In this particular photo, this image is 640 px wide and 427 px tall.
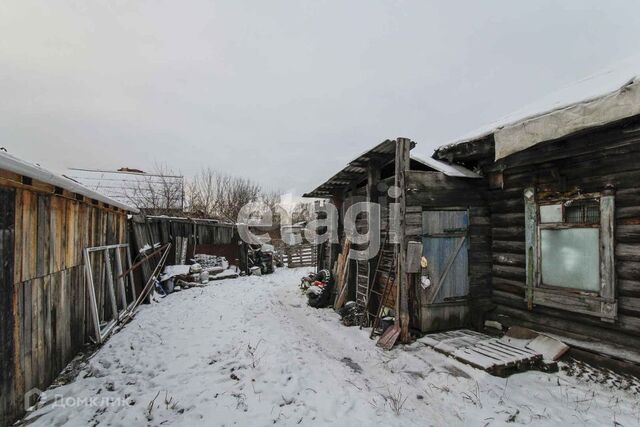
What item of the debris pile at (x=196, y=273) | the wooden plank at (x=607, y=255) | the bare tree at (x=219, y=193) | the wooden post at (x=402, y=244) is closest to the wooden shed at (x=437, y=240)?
the wooden post at (x=402, y=244)

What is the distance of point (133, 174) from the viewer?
2023 cm

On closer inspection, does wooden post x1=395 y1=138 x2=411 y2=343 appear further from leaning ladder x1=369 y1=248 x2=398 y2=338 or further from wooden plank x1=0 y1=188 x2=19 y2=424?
wooden plank x1=0 y1=188 x2=19 y2=424

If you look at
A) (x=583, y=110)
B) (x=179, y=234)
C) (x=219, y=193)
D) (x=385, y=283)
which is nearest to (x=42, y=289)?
(x=385, y=283)

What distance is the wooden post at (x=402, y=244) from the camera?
6.15 m

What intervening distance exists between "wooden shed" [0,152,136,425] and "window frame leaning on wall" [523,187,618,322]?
25.2 ft

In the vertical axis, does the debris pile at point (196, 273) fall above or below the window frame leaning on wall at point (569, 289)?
below

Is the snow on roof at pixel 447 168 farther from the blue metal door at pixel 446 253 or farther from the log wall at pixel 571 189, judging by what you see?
the blue metal door at pixel 446 253

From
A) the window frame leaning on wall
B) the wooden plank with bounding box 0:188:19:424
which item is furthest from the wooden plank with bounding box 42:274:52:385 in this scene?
the window frame leaning on wall

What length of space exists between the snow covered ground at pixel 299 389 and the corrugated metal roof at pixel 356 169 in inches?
169

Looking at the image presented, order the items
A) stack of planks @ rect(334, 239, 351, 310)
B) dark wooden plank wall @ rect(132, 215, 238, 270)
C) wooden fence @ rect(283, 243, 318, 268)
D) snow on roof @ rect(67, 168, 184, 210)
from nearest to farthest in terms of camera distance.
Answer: stack of planks @ rect(334, 239, 351, 310) < dark wooden plank wall @ rect(132, 215, 238, 270) < snow on roof @ rect(67, 168, 184, 210) < wooden fence @ rect(283, 243, 318, 268)

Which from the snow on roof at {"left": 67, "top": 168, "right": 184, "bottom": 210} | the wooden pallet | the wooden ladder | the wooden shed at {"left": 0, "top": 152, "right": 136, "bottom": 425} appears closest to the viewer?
the wooden shed at {"left": 0, "top": 152, "right": 136, "bottom": 425}

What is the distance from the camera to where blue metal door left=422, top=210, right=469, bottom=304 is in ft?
20.9

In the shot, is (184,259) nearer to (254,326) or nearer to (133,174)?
(254,326)

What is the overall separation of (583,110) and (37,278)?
26.9 ft
